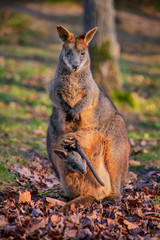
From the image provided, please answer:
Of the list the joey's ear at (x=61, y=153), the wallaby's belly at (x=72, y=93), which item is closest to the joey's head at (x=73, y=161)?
the joey's ear at (x=61, y=153)

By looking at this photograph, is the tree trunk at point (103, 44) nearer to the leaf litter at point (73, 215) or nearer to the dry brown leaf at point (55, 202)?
the leaf litter at point (73, 215)

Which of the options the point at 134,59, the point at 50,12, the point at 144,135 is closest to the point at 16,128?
the point at 144,135

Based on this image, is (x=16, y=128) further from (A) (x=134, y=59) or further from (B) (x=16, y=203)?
(A) (x=134, y=59)

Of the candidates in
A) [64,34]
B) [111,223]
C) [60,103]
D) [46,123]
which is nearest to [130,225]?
[111,223]

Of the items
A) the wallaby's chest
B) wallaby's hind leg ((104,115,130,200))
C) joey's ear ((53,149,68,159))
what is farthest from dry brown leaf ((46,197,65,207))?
the wallaby's chest

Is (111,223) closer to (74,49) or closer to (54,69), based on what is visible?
(74,49)

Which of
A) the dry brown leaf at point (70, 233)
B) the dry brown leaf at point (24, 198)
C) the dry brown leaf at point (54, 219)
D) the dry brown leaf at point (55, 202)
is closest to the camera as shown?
the dry brown leaf at point (70, 233)

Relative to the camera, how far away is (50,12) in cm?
2100

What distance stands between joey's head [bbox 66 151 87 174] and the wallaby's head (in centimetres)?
120

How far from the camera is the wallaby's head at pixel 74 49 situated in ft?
15.2

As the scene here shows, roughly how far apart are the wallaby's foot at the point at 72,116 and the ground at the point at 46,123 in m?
1.18

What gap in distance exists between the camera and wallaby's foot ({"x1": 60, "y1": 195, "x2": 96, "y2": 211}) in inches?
175

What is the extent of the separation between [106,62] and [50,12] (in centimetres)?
1164

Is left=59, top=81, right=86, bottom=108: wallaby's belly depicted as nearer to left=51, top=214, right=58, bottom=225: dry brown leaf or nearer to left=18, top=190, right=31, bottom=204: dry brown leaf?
left=18, top=190, right=31, bottom=204: dry brown leaf
